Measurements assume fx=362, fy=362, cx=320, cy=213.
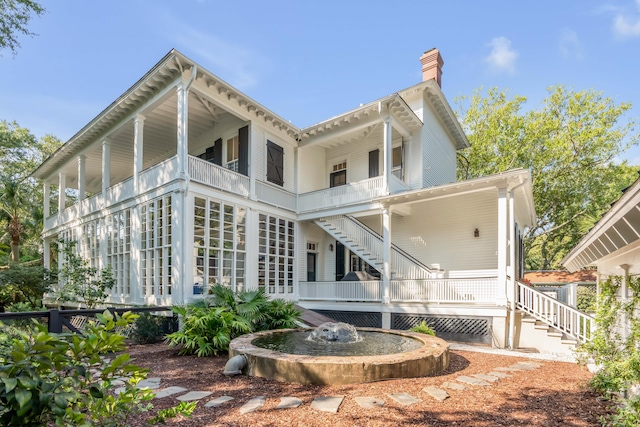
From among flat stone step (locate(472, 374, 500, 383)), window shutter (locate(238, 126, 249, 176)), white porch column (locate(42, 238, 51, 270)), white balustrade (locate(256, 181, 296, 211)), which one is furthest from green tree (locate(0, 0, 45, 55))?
flat stone step (locate(472, 374, 500, 383))

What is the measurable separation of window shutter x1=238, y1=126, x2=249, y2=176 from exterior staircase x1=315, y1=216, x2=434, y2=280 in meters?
3.49

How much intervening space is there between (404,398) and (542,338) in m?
6.52

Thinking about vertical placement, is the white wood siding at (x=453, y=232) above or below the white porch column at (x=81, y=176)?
below

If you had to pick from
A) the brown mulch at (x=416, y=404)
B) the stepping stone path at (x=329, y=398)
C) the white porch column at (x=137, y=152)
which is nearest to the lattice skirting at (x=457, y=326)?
the brown mulch at (x=416, y=404)

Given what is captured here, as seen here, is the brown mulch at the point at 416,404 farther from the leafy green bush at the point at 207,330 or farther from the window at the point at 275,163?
the window at the point at 275,163

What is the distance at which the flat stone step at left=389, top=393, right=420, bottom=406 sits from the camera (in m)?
4.38

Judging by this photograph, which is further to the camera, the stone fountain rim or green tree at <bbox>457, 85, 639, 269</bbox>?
green tree at <bbox>457, 85, 639, 269</bbox>

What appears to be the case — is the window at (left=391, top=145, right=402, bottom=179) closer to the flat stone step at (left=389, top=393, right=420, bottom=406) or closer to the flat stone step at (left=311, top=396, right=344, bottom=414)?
the flat stone step at (left=389, top=393, right=420, bottom=406)

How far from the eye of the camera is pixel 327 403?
4.37m

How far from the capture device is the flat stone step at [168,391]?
16.2ft

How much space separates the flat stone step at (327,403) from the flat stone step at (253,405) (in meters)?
0.64

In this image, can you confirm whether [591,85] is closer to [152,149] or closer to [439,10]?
[439,10]

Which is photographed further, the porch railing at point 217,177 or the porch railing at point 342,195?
the porch railing at point 342,195

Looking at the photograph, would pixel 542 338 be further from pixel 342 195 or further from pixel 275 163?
pixel 275 163
